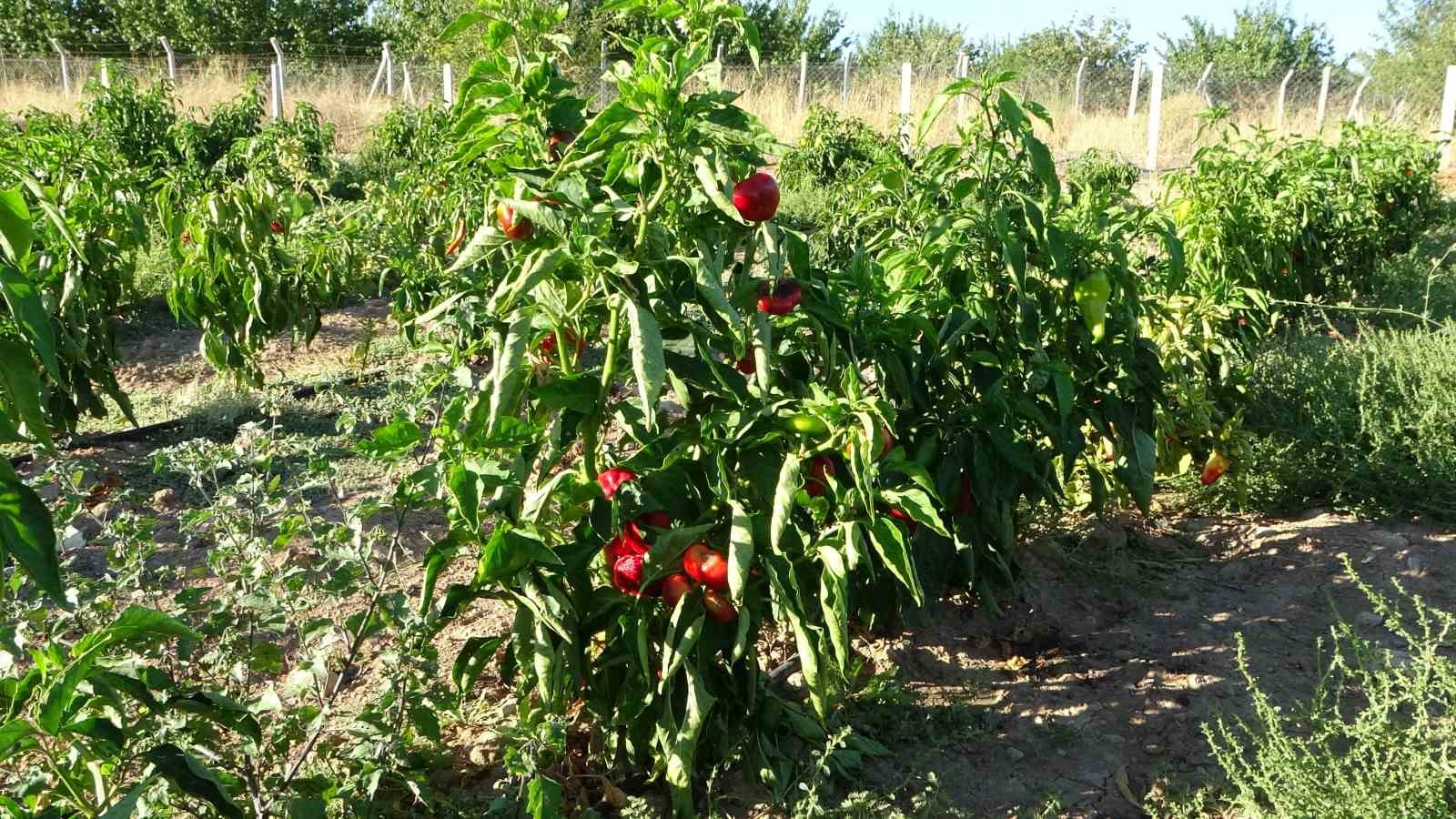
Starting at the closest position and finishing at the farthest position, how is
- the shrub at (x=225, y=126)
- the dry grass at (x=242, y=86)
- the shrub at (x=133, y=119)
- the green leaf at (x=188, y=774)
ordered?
the green leaf at (x=188, y=774)
the shrub at (x=133, y=119)
the shrub at (x=225, y=126)
the dry grass at (x=242, y=86)

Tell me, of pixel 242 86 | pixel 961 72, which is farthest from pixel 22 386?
pixel 961 72

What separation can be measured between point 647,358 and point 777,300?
1.26ft

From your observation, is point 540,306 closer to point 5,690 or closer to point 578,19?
point 5,690

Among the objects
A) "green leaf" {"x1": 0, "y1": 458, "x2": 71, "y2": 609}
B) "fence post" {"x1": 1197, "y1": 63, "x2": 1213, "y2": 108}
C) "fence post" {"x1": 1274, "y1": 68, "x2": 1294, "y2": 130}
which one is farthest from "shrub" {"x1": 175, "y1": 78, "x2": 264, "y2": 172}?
"fence post" {"x1": 1274, "y1": 68, "x2": 1294, "y2": 130}

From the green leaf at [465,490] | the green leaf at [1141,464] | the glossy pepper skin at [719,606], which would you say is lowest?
the glossy pepper skin at [719,606]

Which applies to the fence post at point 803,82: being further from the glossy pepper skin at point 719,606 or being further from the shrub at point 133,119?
the glossy pepper skin at point 719,606

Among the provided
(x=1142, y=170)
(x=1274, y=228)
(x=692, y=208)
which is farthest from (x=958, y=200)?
(x=1142, y=170)

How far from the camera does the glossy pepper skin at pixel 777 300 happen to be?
5.94 ft

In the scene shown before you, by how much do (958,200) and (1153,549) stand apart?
1400mm

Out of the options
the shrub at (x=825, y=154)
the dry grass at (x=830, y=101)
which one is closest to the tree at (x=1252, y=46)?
the dry grass at (x=830, y=101)

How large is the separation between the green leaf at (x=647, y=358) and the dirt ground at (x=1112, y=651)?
988mm

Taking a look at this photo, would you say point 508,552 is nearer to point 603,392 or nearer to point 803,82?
point 603,392

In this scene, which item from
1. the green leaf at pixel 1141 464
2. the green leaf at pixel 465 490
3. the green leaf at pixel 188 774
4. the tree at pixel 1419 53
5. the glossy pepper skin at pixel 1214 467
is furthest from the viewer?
the tree at pixel 1419 53

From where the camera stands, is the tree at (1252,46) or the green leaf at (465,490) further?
the tree at (1252,46)
